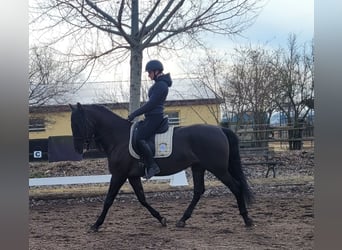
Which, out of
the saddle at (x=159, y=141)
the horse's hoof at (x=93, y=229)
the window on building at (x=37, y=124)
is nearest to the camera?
the horse's hoof at (x=93, y=229)

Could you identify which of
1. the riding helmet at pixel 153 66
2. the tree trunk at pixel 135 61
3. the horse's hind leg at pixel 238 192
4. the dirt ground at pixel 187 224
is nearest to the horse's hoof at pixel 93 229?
the dirt ground at pixel 187 224

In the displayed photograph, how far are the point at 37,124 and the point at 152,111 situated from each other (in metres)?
1.42

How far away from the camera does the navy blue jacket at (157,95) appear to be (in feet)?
10.4

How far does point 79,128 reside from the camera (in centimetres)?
329

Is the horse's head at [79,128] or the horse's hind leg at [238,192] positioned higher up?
the horse's head at [79,128]

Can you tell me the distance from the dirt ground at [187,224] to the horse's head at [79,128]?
69cm

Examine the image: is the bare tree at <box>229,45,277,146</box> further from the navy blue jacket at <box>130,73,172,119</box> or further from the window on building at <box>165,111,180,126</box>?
the navy blue jacket at <box>130,73,172,119</box>

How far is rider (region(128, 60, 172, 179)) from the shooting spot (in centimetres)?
315

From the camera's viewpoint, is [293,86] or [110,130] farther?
[293,86]

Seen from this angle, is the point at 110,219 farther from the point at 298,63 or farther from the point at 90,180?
the point at 298,63

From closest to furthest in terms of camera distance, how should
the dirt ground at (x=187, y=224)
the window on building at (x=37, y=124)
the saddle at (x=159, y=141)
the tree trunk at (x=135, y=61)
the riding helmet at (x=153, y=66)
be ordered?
the dirt ground at (x=187, y=224), the riding helmet at (x=153, y=66), the saddle at (x=159, y=141), the window on building at (x=37, y=124), the tree trunk at (x=135, y=61)

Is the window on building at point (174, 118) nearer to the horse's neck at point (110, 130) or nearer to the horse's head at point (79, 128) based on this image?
the horse's neck at point (110, 130)

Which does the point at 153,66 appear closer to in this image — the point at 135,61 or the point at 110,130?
the point at 110,130

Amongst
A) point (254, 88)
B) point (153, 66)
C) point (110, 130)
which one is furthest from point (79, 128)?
point (254, 88)
